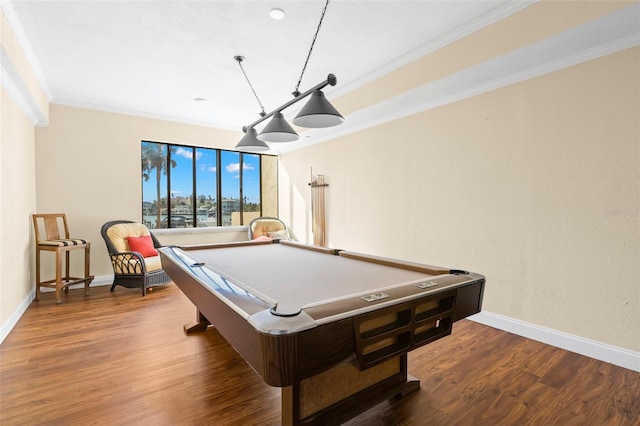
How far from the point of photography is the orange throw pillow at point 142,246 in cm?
458

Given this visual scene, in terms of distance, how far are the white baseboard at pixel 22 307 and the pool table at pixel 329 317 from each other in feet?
5.88

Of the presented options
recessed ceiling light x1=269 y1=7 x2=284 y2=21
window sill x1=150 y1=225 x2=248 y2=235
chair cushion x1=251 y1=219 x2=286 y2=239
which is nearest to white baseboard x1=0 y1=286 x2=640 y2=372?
window sill x1=150 y1=225 x2=248 y2=235

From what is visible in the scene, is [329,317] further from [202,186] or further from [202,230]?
[202,186]

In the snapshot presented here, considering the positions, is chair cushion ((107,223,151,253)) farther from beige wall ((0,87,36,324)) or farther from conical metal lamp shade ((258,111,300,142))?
conical metal lamp shade ((258,111,300,142))

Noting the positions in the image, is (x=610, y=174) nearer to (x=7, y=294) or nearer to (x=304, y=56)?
(x=304, y=56)

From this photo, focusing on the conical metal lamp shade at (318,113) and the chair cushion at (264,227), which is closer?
the conical metal lamp shade at (318,113)

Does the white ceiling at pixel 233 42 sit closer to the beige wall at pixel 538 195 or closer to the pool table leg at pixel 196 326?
the beige wall at pixel 538 195

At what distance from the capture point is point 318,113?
7.43 feet

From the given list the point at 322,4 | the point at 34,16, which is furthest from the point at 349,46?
the point at 34,16

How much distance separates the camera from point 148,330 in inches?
121

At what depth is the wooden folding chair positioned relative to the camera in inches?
151

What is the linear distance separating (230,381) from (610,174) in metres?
3.23

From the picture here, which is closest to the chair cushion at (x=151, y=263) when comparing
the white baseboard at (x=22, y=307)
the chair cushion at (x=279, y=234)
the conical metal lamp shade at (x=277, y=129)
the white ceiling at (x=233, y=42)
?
the white baseboard at (x=22, y=307)

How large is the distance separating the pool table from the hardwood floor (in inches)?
9.6
